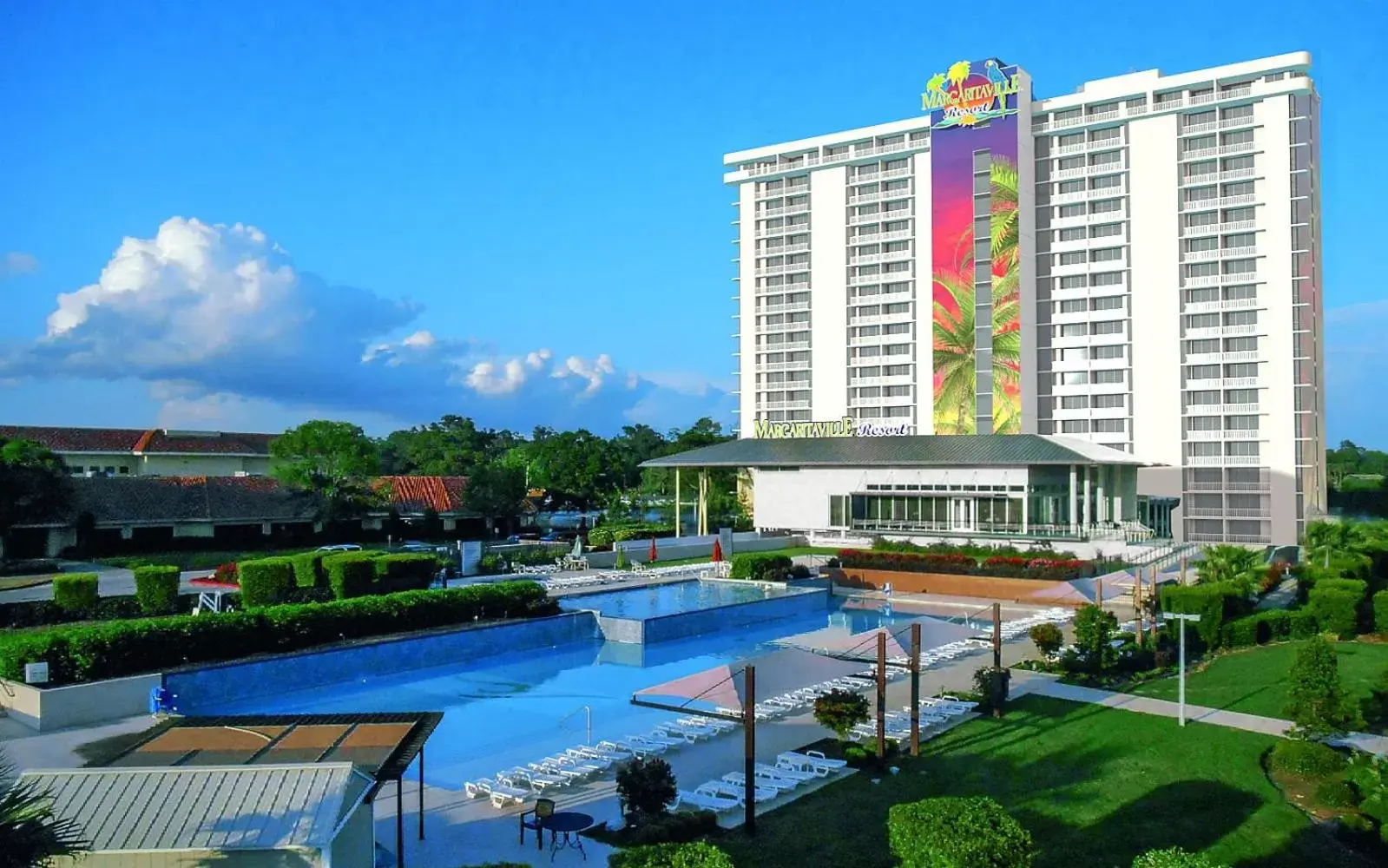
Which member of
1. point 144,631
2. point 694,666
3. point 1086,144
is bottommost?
point 694,666

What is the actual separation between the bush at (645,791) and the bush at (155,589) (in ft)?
58.0

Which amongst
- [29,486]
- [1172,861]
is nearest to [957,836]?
[1172,861]

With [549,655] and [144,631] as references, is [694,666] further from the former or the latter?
[144,631]

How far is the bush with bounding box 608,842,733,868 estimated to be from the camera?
7.95 m

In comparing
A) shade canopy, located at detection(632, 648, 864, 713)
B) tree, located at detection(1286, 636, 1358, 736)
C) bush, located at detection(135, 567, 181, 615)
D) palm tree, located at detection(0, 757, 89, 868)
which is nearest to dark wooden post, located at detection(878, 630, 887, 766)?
shade canopy, located at detection(632, 648, 864, 713)

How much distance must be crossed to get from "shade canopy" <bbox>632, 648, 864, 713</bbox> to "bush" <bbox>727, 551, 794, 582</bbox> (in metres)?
18.8

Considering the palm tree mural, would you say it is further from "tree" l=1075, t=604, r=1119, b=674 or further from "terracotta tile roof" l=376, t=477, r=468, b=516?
"tree" l=1075, t=604, r=1119, b=674

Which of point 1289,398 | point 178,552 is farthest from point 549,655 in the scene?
point 1289,398

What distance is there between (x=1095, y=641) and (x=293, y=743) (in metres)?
16.6

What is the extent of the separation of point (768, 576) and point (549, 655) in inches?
488

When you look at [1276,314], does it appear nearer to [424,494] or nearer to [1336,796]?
[424,494]

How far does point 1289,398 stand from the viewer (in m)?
59.7

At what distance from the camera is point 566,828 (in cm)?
1118

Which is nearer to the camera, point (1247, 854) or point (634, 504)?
point (1247, 854)
